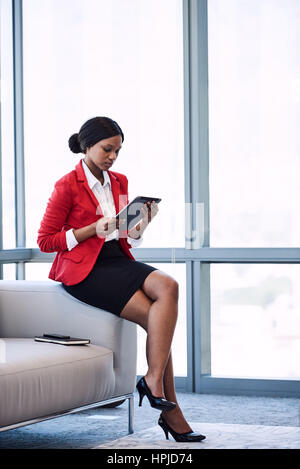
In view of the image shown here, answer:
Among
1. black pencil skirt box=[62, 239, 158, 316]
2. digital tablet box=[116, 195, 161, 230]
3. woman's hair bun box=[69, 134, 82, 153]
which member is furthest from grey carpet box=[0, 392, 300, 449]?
woman's hair bun box=[69, 134, 82, 153]

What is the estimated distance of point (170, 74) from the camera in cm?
445

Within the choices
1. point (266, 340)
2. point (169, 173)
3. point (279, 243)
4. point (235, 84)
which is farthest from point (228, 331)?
point (235, 84)

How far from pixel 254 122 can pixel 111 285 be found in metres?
1.64

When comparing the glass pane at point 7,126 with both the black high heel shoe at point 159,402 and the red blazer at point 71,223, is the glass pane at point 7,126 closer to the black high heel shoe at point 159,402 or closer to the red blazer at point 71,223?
the red blazer at point 71,223

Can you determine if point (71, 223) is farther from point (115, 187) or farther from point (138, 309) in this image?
point (138, 309)

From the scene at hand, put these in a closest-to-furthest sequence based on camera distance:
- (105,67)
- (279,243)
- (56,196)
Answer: (56,196)
(279,243)
(105,67)

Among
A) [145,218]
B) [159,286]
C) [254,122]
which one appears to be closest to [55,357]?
[159,286]

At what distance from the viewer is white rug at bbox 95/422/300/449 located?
2.96m

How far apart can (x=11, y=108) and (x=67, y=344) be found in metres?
2.19

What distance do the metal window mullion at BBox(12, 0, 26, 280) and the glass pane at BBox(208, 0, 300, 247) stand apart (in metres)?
1.24

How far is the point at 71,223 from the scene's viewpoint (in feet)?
10.9

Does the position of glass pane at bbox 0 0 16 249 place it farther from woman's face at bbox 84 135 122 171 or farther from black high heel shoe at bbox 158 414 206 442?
black high heel shoe at bbox 158 414 206 442
